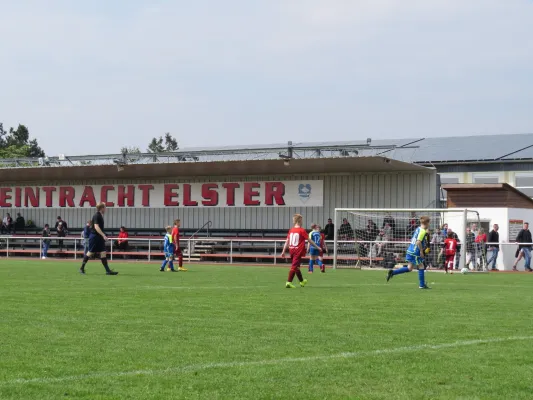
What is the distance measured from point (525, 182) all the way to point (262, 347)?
40.1 metres

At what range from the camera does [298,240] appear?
18609 millimetres

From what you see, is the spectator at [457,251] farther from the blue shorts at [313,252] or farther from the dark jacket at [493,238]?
the blue shorts at [313,252]

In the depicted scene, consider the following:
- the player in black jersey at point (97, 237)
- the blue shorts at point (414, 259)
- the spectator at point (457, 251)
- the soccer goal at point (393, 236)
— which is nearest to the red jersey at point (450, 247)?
the soccer goal at point (393, 236)

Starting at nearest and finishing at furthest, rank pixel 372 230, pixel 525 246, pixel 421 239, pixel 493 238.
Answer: pixel 421 239, pixel 525 246, pixel 493 238, pixel 372 230

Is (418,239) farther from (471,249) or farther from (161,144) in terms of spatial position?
(161,144)

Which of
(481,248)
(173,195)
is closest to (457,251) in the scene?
(481,248)

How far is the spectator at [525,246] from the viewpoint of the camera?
31.1 m

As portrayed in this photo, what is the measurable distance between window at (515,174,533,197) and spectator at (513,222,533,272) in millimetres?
15259

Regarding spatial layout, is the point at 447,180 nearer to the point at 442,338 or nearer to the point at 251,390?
the point at 442,338

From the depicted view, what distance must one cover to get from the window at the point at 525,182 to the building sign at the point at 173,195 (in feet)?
41.4

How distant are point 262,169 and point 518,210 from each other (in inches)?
438

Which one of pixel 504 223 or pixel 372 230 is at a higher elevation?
pixel 504 223

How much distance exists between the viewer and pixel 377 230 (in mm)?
34281

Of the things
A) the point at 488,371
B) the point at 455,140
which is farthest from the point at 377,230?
the point at 488,371
